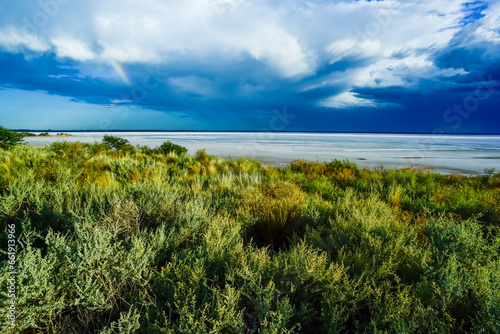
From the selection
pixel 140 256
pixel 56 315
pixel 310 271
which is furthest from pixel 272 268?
pixel 56 315

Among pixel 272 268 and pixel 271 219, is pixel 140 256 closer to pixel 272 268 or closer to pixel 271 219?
pixel 272 268

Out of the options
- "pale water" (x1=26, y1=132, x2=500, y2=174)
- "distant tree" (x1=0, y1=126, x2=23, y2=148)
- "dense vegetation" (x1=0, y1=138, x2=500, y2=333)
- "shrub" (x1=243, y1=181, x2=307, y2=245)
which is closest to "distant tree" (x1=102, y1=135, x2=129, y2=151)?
"distant tree" (x1=0, y1=126, x2=23, y2=148)

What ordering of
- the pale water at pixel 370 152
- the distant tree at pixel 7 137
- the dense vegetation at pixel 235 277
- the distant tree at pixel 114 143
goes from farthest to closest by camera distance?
the distant tree at pixel 114 143
the pale water at pixel 370 152
the distant tree at pixel 7 137
the dense vegetation at pixel 235 277

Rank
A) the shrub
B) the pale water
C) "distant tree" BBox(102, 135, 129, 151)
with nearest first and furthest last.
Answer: the shrub
the pale water
"distant tree" BBox(102, 135, 129, 151)

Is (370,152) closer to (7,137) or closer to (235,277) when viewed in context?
(235,277)

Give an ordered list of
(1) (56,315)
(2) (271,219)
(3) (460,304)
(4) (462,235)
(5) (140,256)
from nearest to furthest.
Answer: (1) (56,315)
(3) (460,304)
(5) (140,256)
(4) (462,235)
(2) (271,219)

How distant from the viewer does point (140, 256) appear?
9.16ft

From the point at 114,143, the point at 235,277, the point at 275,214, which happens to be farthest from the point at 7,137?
the point at 235,277

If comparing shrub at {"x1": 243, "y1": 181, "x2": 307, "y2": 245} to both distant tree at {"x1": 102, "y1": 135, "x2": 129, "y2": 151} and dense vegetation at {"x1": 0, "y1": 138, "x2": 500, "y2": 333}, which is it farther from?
distant tree at {"x1": 102, "y1": 135, "x2": 129, "y2": 151}

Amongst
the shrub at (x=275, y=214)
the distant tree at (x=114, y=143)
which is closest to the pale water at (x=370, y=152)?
the distant tree at (x=114, y=143)

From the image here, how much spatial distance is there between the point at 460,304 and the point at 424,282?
0.38 m

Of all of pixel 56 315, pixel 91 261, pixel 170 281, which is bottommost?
pixel 56 315

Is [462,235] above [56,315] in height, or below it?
above

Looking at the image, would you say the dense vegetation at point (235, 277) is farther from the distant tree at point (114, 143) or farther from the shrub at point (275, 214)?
the distant tree at point (114, 143)
